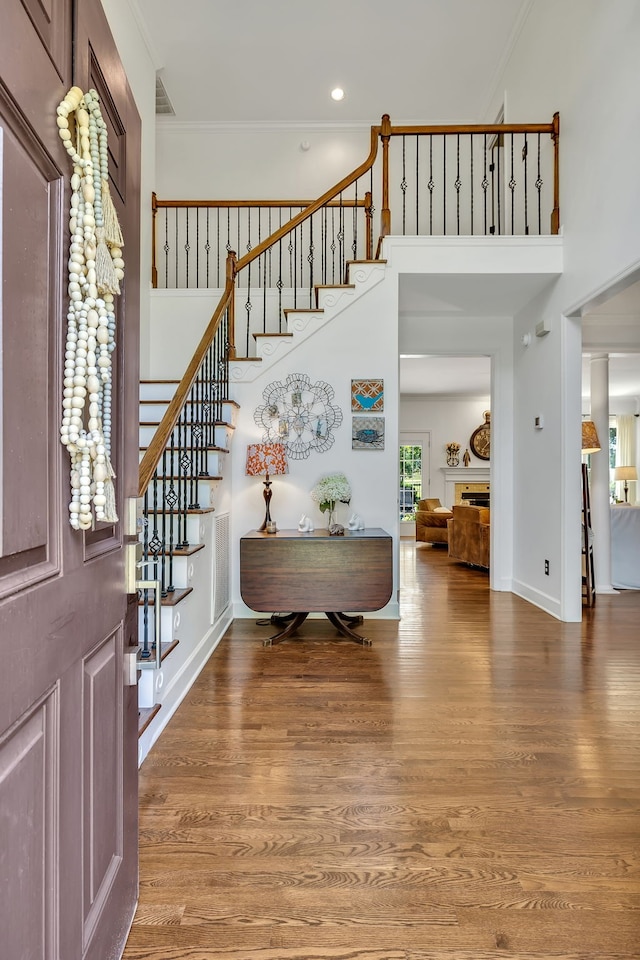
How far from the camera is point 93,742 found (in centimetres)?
101

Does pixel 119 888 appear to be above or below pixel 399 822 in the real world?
above

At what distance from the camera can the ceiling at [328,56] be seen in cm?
464

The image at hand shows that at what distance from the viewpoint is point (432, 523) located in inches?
368

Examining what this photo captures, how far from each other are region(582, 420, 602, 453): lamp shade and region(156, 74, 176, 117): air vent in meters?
5.34

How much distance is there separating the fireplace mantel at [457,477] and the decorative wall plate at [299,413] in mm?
7352

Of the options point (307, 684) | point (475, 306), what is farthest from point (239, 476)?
point (475, 306)

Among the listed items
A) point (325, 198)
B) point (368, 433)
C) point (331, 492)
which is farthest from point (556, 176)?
point (331, 492)

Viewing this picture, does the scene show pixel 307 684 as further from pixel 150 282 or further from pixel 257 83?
pixel 257 83

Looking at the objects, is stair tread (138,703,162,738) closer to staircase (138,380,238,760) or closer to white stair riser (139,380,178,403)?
staircase (138,380,238,760)

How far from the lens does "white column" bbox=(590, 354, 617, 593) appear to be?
16.4 feet

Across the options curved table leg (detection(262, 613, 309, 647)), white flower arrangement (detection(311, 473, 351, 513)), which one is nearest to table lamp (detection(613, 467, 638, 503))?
white flower arrangement (detection(311, 473, 351, 513))

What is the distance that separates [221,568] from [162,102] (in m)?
5.12

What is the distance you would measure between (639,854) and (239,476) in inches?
129

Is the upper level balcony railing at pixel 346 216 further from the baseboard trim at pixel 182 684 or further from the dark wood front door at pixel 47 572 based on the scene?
the dark wood front door at pixel 47 572
